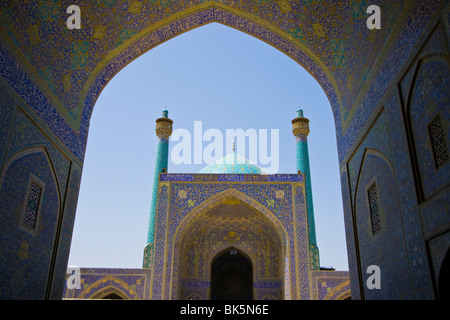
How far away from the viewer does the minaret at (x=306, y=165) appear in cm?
1045

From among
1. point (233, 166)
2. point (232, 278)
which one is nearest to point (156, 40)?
point (233, 166)

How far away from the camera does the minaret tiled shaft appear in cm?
1086

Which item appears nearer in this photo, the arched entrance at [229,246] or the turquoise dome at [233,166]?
the arched entrance at [229,246]

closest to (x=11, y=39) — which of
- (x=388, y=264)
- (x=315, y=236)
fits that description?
(x=388, y=264)

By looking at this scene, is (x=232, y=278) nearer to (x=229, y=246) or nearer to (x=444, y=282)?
(x=229, y=246)

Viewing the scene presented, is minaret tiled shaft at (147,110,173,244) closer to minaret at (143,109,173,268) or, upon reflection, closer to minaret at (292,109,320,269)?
minaret at (143,109,173,268)

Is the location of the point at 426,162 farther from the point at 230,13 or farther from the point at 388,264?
the point at 230,13

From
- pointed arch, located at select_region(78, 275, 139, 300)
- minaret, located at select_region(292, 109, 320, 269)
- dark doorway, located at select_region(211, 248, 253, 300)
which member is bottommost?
pointed arch, located at select_region(78, 275, 139, 300)

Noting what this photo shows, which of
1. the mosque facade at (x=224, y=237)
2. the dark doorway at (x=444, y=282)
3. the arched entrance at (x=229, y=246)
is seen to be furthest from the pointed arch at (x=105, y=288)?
the dark doorway at (x=444, y=282)

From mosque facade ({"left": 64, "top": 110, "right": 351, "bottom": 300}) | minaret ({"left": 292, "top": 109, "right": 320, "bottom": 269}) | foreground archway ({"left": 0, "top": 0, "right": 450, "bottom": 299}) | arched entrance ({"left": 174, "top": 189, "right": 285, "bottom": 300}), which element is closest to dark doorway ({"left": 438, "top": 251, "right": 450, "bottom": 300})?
foreground archway ({"left": 0, "top": 0, "right": 450, "bottom": 299})

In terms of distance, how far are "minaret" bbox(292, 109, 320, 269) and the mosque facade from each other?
3 centimetres

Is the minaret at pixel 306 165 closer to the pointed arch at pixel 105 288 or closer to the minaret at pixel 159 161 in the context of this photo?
the minaret at pixel 159 161

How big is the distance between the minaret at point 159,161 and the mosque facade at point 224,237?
0.03m
